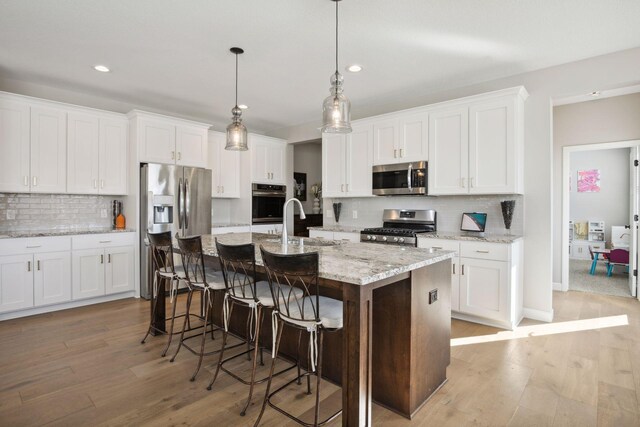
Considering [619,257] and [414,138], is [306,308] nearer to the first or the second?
[414,138]

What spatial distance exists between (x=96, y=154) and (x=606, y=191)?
928cm

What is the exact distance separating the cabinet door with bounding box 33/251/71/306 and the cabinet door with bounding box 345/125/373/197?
3577 millimetres

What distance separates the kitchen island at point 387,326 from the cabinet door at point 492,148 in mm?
1707

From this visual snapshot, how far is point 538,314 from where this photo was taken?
364cm

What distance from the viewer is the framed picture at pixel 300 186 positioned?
6.84 metres

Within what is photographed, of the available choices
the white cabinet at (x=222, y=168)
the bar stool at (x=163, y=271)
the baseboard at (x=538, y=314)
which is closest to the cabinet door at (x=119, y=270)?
the bar stool at (x=163, y=271)

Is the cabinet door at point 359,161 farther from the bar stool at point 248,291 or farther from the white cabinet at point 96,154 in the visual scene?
the white cabinet at point 96,154

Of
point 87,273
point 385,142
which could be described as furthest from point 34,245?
point 385,142

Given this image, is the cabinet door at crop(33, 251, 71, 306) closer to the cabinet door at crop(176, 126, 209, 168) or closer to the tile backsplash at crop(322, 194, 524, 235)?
the cabinet door at crop(176, 126, 209, 168)

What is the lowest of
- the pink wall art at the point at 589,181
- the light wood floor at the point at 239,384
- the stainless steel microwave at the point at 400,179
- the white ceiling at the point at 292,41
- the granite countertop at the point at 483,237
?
the light wood floor at the point at 239,384

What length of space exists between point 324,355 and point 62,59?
3777 millimetres

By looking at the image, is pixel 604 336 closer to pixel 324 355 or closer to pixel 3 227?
pixel 324 355

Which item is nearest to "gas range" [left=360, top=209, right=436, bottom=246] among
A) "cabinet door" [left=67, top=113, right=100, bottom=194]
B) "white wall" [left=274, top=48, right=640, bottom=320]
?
"white wall" [left=274, top=48, right=640, bottom=320]

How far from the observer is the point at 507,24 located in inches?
108
